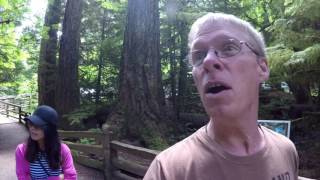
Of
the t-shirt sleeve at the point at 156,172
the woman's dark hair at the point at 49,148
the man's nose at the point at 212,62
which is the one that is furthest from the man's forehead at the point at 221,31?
the woman's dark hair at the point at 49,148

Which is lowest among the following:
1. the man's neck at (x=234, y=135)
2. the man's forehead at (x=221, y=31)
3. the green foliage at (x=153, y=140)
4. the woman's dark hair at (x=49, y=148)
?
the green foliage at (x=153, y=140)

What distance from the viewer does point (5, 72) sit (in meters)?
21.7

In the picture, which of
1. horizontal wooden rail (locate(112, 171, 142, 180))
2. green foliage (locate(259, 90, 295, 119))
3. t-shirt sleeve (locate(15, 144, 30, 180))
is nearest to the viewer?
t-shirt sleeve (locate(15, 144, 30, 180))

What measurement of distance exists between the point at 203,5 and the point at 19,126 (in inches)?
554

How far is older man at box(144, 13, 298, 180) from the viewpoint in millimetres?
1556

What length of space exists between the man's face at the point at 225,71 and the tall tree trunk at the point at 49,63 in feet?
55.6

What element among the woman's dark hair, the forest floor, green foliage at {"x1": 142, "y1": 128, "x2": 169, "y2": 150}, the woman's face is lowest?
the forest floor

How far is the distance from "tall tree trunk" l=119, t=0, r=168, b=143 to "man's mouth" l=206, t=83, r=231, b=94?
7.83 metres

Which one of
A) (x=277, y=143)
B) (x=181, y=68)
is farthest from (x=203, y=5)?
(x=277, y=143)

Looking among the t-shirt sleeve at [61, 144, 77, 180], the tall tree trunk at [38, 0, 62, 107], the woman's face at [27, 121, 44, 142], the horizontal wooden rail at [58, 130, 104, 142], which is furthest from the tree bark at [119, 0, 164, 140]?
the tall tree trunk at [38, 0, 62, 107]

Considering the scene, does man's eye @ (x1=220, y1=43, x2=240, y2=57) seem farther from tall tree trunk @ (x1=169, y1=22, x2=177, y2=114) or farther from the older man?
tall tree trunk @ (x1=169, y1=22, x2=177, y2=114)

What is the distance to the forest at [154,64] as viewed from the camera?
666 cm

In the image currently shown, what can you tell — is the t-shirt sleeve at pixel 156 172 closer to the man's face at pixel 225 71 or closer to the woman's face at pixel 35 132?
the man's face at pixel 225 71

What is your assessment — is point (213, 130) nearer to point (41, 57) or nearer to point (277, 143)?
point (277, 143)
